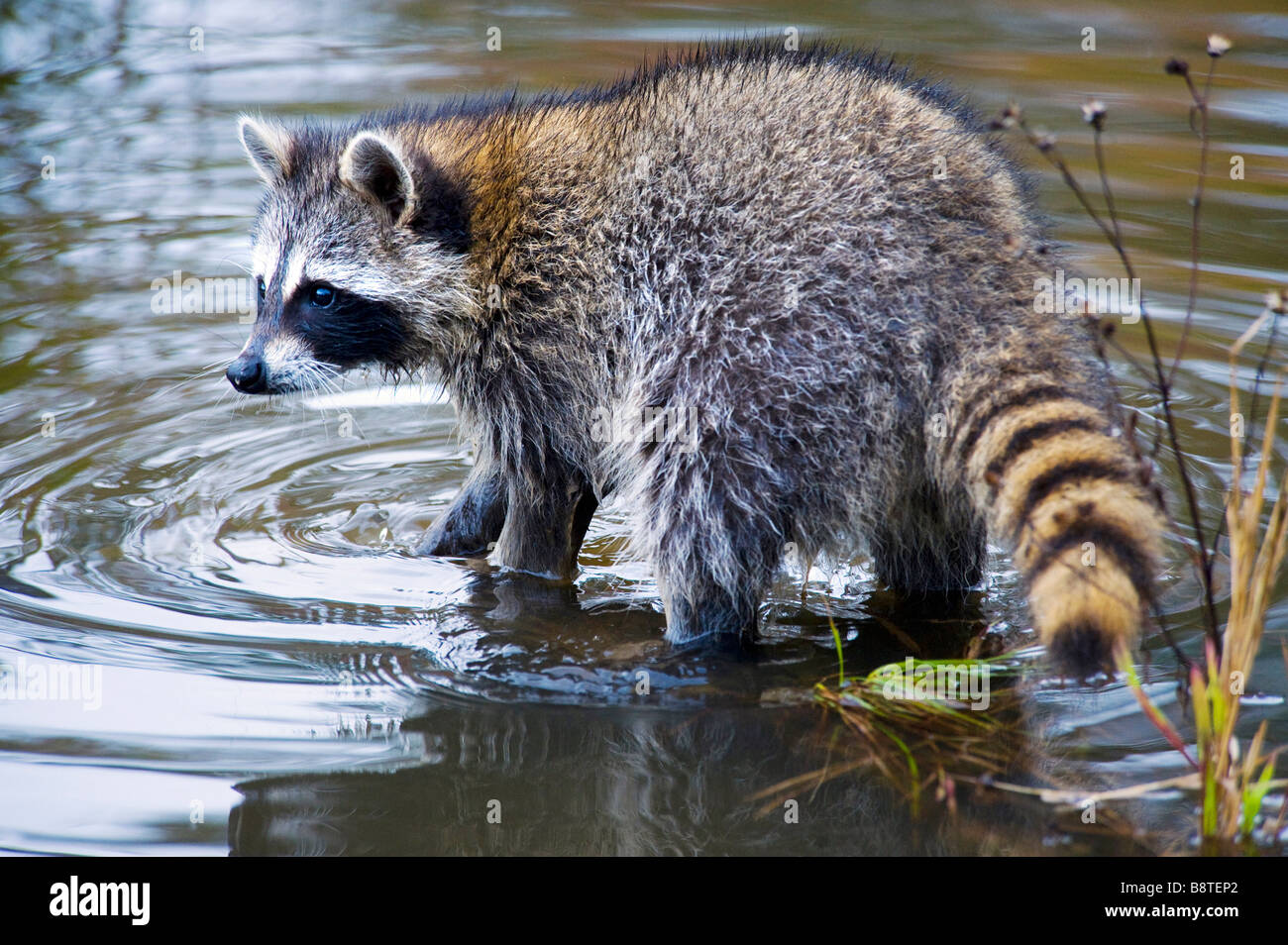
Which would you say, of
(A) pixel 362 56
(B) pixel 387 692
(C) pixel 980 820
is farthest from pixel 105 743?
(A) pixel 362 56

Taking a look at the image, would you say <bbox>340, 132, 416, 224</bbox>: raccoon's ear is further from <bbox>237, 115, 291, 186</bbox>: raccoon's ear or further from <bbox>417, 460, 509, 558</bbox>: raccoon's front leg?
<bbox>417, 460, 509, 558</bbox>: raccoon's front leg

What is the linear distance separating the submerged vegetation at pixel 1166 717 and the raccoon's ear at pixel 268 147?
236 cm

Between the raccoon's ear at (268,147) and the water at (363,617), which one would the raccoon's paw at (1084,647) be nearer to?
the water at (363,617)

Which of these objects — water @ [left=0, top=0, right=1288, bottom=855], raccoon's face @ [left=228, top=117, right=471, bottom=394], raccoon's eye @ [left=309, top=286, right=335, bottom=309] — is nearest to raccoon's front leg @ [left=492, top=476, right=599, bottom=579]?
Result: water @ [left=0, top=0, right=1288, bottom=855]

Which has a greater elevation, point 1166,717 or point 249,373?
point 249,373

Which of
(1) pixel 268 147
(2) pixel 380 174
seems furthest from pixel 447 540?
(1) pixel 268 147

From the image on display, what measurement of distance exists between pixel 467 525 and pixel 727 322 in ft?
4.81

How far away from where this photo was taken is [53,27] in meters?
9.66

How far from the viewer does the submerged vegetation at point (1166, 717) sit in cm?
295

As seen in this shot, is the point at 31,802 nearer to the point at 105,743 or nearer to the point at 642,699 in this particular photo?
the point at 105,743

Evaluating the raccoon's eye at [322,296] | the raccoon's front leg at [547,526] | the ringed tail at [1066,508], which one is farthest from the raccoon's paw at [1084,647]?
the raccoon's eye at [322,296]

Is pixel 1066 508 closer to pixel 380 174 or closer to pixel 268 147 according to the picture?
pixel 380 174

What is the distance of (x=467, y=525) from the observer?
15.8ft

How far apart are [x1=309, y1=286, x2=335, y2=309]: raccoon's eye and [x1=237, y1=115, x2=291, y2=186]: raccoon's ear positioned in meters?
0.45
